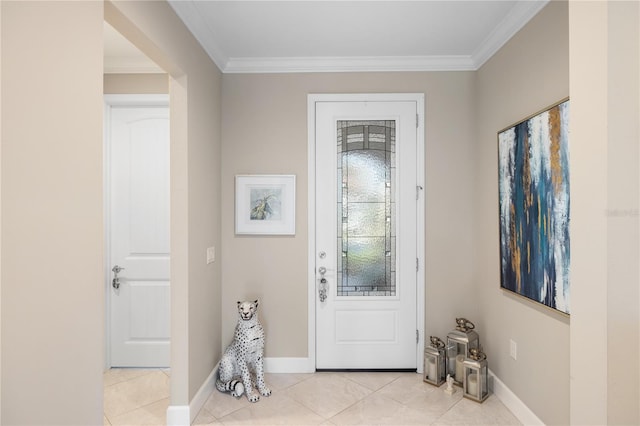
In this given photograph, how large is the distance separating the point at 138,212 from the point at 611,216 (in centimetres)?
316

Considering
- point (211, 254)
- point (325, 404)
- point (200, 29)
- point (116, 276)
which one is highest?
point (200, 29)

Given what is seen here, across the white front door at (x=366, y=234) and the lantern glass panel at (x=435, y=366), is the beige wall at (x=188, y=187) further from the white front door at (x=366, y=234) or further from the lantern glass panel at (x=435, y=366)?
the lantern glass panel at (x=435, y=366)

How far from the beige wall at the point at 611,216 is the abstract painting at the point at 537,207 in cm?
114

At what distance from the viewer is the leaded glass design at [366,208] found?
2896 mm

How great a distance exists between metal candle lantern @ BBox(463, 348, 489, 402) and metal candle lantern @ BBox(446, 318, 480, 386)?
106mm

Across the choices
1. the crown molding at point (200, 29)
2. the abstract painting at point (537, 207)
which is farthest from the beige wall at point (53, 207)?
the abstract painting at point (537, 207)

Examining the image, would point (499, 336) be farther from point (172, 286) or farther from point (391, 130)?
point (172, 286)

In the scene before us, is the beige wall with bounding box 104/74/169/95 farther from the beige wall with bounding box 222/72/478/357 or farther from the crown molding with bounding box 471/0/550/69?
the crown molding with bounding box 471/0/550/69

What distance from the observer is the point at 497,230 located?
2.51 m

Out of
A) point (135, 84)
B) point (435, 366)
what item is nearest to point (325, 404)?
point (435, 366)

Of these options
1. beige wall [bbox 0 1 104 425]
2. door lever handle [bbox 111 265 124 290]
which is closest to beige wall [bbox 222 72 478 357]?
door lever handle [bbox 111 265 124 290]

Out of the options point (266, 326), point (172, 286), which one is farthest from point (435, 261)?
point (172, 286)

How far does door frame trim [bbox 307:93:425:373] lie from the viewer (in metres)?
2.87

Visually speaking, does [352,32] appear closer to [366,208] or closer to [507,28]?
[507,28]
